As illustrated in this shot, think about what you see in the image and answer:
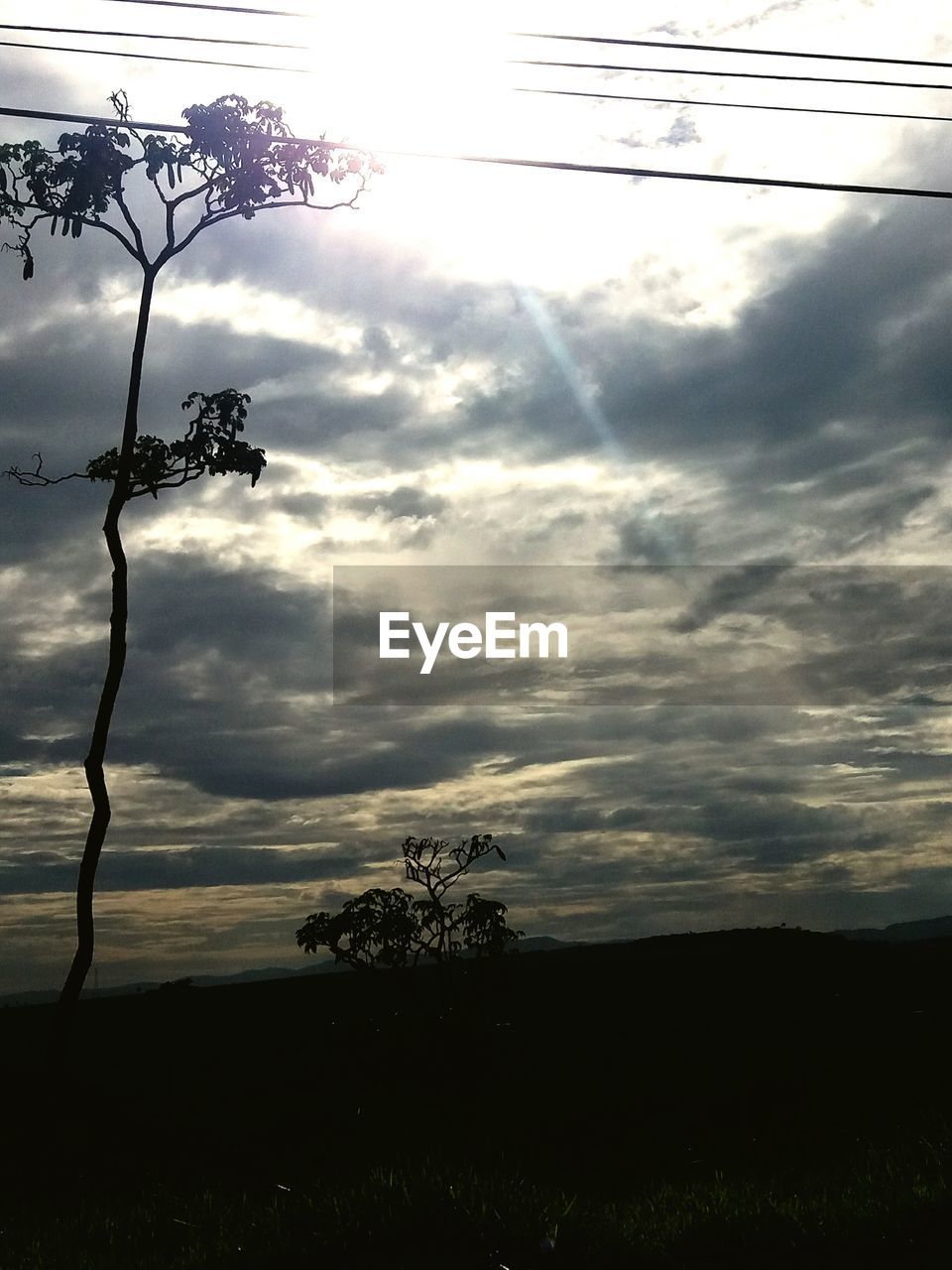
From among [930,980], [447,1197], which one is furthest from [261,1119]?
[930,980]

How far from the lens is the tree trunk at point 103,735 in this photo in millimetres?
17734

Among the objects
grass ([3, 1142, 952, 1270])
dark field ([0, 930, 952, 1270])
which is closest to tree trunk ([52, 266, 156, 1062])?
dark field ([0, 930, 952, 1270])

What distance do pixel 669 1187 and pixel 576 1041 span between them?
2709 cm

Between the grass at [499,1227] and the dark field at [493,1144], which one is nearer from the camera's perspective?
the grass at [499,1227]

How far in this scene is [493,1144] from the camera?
17.5 m

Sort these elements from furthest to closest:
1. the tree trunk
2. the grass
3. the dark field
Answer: the tree trunk, the dark field, the grass

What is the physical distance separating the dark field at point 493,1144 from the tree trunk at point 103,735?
116 cm

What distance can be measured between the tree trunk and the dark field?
116 centimetres

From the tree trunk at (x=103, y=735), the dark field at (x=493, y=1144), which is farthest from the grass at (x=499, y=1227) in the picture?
the tree trunk at (x=103, y=735)

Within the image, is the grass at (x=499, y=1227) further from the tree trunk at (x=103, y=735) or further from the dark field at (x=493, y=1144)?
the tree trunk at (x=103, y=735)

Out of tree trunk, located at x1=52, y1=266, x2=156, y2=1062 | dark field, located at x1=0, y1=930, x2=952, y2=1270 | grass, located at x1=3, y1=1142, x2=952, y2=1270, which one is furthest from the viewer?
tree trunk, located at x1=52, y1=266, x2=156, y2=1062

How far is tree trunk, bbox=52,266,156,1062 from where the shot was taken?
698 inches

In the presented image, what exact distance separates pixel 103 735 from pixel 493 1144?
25.1 feet

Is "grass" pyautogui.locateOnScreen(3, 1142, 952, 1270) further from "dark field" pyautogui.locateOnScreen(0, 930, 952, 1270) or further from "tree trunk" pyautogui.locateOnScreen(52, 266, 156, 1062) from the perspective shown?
"tree trunk" pyautogui.locateOnScreen(52, 266, 156, 1062)
